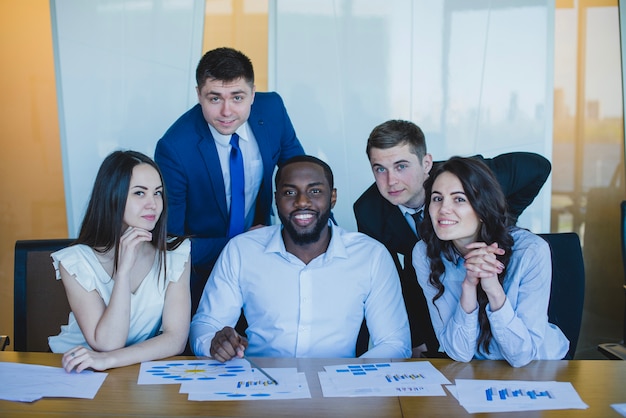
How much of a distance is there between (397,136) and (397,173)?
161mm

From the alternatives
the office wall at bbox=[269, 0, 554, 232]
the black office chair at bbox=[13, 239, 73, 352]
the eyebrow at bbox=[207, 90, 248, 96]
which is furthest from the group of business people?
the office wall at bbox=[269, 0, 554, 232]

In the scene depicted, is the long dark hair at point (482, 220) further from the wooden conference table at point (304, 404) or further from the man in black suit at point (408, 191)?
the man in black suit at point (408, 191)

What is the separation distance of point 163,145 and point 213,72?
0.42 m

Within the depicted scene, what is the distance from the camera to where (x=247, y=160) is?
10.3 feet

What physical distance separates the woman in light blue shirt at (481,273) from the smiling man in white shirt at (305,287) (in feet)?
0.69

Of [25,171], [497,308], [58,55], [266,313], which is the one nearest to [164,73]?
[58,55]

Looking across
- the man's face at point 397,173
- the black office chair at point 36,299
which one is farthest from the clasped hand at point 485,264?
the black office chair at point 36,299

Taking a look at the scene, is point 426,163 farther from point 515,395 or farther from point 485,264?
point 515,395

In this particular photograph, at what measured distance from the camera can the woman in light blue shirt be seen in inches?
82.6

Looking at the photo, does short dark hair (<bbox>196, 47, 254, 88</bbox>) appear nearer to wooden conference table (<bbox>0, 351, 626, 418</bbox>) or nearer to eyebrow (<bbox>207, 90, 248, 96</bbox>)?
eyebrow (<bbox>207, 90, 248, 96</bbox>)

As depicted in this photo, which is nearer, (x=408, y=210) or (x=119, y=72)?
(x=408, y=210)

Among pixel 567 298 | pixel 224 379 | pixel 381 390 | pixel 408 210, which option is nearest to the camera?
pixel 381 390

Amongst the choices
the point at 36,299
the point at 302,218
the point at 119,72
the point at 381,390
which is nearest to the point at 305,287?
the point at 302,218

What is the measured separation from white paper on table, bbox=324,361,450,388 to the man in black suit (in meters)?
0.90
